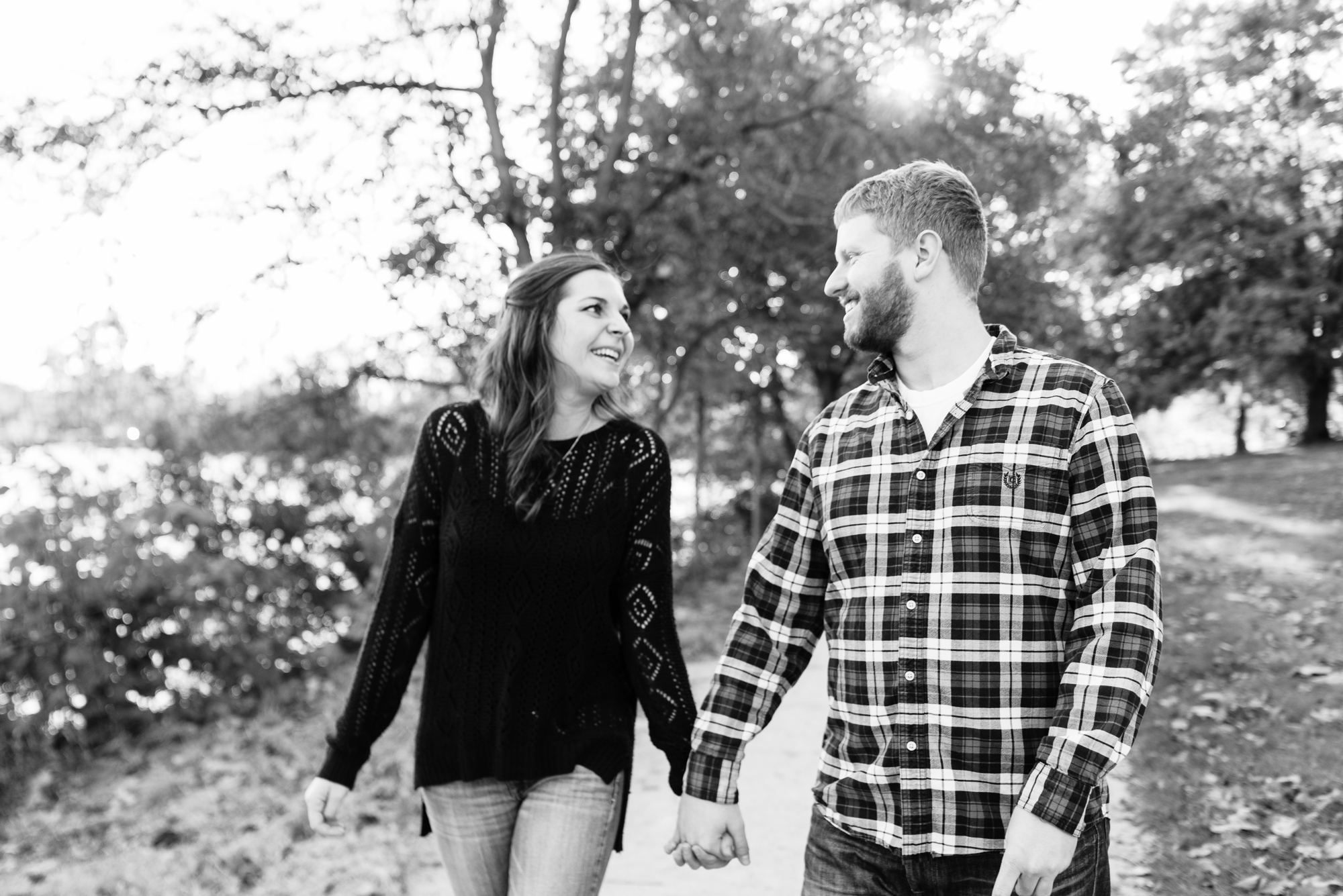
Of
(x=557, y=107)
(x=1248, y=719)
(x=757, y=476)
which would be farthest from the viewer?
(x=757, y=476)

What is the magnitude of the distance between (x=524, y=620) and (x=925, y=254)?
4.29ft

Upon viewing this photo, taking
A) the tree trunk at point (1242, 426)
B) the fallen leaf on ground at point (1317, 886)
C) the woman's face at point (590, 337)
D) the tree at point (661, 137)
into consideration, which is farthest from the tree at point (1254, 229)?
the woman's face at point (590, 337)

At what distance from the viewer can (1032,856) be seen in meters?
1.83

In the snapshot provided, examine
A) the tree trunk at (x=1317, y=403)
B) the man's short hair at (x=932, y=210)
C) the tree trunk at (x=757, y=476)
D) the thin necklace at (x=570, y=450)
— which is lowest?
the thin necklace at (x=570, y=450)

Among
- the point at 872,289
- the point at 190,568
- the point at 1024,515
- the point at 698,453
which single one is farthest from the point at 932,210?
the point at 698,453

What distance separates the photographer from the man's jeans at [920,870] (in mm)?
2008

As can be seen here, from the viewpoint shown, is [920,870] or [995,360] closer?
[920,870]

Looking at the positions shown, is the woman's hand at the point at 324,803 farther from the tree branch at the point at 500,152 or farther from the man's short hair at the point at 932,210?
the tree branch at the point at 500,152

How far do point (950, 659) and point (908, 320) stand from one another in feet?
2.36

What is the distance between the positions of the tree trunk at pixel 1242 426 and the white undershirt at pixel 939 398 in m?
29.4

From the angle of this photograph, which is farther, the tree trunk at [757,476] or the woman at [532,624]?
the tree trunk at [757,476]

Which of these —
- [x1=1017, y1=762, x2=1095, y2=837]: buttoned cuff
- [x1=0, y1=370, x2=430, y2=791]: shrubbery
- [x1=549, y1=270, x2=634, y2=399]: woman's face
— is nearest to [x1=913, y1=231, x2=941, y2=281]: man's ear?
[x1=549, y1=270, x2=634, y2=399]: woman's face

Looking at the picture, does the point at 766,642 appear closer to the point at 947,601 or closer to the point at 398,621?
the point at 947,601

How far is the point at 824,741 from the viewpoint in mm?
2371
